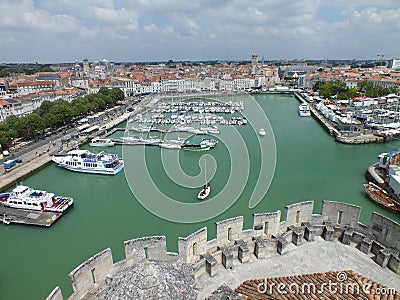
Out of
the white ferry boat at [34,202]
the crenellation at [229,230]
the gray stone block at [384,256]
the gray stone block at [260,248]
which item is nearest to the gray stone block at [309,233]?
the gray stone block at [260,248]

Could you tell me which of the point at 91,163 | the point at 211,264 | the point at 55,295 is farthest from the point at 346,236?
the point at 91,163

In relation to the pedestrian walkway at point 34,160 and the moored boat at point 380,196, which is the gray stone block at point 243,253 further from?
the pedestrian walkway at point 34,160

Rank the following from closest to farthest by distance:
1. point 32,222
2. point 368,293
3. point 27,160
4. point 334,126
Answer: point 368,293
point 32,222
point 27,160
point 334,126

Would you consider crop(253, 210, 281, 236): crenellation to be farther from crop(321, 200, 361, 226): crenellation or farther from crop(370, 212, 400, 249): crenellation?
crop(370, 212, 400, 249): crenellation

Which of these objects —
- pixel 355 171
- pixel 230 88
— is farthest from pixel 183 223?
pixel 230 88

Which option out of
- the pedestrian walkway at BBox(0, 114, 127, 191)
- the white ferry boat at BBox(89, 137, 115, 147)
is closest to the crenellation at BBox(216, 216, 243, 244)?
the pedestrian walkway at BBox(0, 114, 127, 191)

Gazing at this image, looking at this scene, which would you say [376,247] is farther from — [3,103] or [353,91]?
[353,91]

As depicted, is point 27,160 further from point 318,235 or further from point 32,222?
point 318,235
